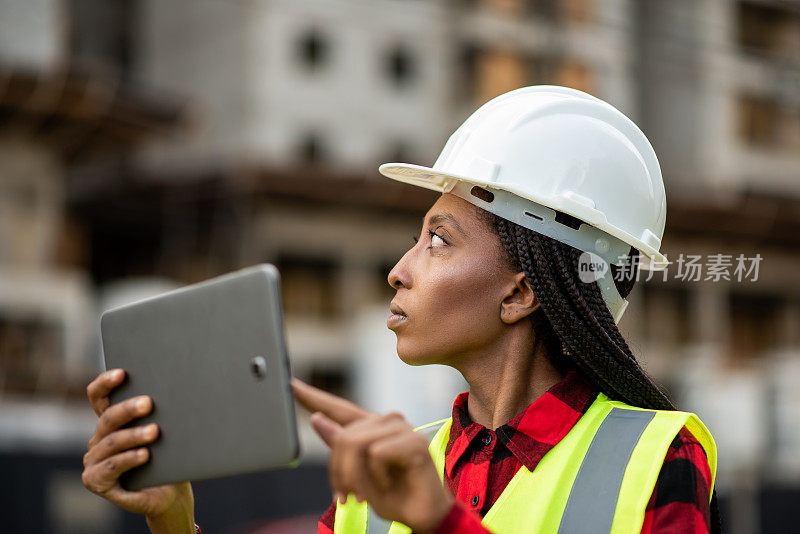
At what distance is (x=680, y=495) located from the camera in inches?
79.4

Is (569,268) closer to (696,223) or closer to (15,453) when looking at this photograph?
(15,453)

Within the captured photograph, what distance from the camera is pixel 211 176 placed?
3177 cm

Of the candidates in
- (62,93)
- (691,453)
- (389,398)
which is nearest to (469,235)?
(691,453)

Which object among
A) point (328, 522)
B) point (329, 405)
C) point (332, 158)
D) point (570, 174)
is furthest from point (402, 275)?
point (332, 158)

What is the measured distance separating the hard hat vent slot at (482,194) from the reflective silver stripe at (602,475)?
569 millimetres

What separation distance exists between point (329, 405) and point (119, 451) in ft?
1.80

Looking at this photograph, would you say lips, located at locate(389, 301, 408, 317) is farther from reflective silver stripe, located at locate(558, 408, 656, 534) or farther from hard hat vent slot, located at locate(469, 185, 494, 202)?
reflective silver stripe, located at locate(558, 408, 656, 534)

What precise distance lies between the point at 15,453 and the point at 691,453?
10.9 m

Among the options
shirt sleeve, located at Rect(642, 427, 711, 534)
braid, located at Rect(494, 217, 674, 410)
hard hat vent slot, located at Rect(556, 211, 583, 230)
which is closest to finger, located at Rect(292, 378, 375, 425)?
shirt sleeve, located at Rect(642, 427, 711, 534)

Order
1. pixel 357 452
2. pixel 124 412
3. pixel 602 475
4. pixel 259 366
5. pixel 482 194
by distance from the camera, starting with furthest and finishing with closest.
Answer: pixel 482 194 → pixel 602 475 → pixel 124 412 → pixel 259 366 → pixel 357 452

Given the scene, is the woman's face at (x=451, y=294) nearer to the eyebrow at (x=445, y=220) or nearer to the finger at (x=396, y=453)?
the eyebrow at (x=445, y=220)

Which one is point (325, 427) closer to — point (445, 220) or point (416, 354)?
point (416, 354)

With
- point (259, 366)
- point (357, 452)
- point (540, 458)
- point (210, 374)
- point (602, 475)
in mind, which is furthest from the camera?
point (540, 458)

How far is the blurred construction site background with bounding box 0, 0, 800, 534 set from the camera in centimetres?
2441
